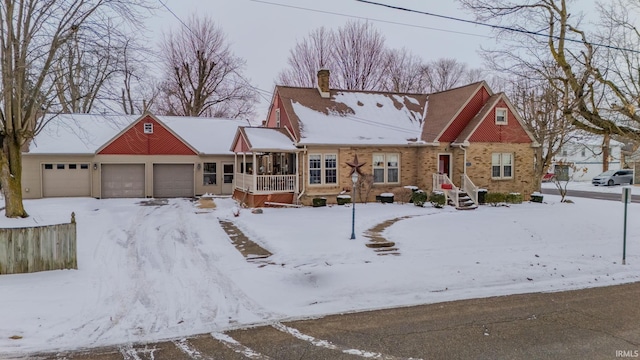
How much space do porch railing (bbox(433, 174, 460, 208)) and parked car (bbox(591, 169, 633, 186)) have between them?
27050mm

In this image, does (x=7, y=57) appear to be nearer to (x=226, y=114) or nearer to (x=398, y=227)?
(x=398, y=227)

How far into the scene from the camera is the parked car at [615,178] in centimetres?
3825

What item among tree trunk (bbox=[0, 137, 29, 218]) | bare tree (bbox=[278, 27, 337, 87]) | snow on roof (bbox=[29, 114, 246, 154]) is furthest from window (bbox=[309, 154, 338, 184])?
bare tree (bbox=[278, 27, 337, 87])

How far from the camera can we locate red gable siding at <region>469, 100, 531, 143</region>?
70.0 ft

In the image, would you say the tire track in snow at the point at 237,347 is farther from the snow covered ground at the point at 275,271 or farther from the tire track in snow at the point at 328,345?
the tire track in snow at the point at 328,345

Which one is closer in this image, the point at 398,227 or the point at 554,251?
the point at 554,251

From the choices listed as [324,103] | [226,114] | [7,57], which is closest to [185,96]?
[226,114]

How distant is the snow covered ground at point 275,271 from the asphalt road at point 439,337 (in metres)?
0.50

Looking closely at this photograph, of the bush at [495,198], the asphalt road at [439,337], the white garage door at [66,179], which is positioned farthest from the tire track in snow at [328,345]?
the white garage door at [66,179]

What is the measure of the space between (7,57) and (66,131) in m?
12.6

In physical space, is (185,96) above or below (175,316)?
above

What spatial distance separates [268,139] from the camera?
780 inches

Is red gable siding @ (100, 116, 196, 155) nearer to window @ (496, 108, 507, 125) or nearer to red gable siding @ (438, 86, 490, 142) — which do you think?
red gable siding @ (438, 86, 490, 142)

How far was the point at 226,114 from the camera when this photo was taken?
43406 mm
